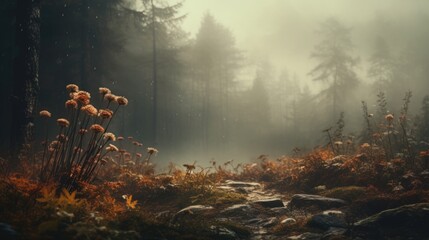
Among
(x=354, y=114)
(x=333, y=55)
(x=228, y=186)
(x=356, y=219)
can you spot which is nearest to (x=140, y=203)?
(x=228, y=186)

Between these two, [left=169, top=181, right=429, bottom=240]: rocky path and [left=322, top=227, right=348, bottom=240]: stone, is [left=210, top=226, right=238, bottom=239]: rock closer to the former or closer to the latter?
[left=169, top=181, right=429, bottom=240]: rocky path

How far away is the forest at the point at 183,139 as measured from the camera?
15.3ft

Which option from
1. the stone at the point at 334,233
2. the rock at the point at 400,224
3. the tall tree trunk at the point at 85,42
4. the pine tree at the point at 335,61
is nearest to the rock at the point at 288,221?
the stone at the point at 334,233

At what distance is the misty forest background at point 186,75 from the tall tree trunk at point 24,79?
0.11 feet

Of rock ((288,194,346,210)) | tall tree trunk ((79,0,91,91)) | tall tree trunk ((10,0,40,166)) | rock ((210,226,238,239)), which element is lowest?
rock ((210,226,238,239))

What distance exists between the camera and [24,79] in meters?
9.01

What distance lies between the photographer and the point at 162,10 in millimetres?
28031

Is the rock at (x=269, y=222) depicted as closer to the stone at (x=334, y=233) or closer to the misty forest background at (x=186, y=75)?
the stone at (x=334, y=233)

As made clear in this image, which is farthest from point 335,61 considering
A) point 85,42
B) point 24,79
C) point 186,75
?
point 24,79

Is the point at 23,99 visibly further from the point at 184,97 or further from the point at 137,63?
the point at 184,97

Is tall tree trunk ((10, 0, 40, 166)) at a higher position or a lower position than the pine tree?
lower

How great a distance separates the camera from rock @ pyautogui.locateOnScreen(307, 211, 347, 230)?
495 centimetres

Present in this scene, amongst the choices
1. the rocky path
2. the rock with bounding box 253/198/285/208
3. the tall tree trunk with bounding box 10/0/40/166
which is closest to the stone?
the rocky path

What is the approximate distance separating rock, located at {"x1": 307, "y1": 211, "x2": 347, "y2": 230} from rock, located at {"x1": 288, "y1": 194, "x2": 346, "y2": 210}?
0.83 meters
